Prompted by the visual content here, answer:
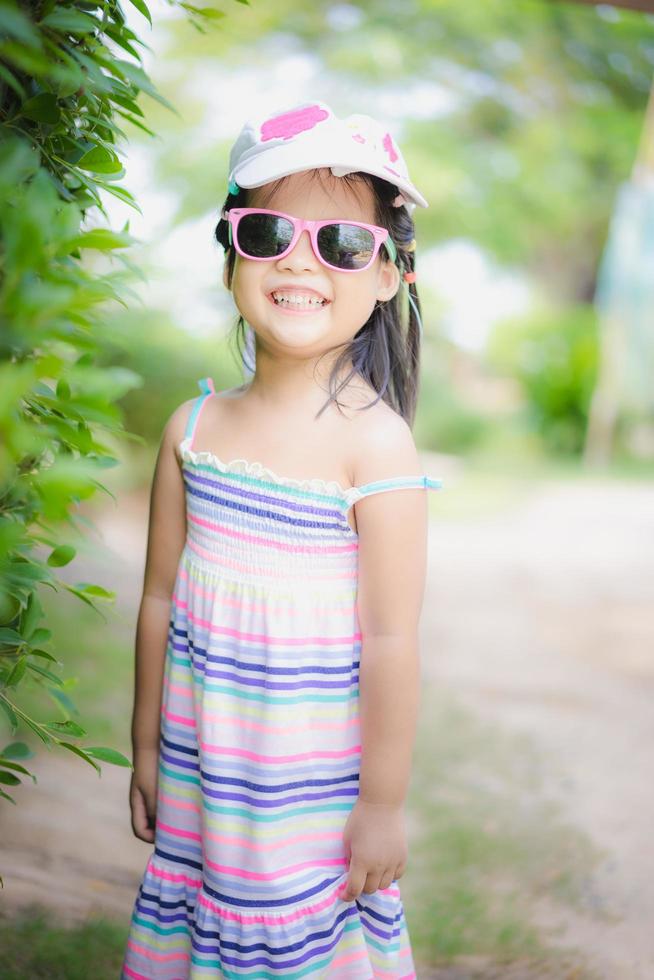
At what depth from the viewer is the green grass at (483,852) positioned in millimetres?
2416

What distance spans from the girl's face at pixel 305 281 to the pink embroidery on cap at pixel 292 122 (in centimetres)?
7

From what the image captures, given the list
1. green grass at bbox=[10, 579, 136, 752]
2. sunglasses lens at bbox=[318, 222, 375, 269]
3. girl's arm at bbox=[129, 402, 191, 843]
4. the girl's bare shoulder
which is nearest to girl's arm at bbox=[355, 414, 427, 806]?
the girl's bare shoulder

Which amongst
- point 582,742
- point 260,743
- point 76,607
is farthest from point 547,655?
point 260,743

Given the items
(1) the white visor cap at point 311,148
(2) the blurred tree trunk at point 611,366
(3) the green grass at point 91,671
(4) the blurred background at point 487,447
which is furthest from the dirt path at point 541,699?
(2) the blurred tree trunk at point 611,366

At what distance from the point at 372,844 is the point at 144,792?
1.54ft

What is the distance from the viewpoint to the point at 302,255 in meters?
1.52

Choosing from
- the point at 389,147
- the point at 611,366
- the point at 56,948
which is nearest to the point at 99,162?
the point at 389,147

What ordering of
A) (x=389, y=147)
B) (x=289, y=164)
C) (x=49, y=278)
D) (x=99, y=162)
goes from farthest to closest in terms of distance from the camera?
(x=389, y=147)
(x=289, y=164)
(x=99, y=162)
(x=49, y=278)

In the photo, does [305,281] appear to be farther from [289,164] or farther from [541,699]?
[541,699]

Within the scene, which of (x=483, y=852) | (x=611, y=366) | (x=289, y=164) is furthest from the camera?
(x=611, y=366)

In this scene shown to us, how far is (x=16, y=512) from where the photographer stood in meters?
1.36

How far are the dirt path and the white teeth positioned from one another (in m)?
1.36

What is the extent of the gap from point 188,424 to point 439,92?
1310cm

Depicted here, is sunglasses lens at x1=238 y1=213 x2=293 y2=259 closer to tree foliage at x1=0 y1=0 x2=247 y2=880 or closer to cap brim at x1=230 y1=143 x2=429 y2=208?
cap brim at x1=230 y1=143 x2=429 y2=208
